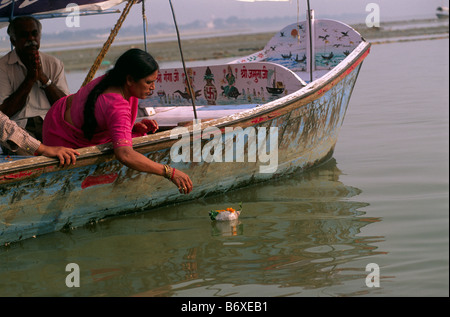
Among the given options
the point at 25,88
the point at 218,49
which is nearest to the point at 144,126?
the point at 25,88

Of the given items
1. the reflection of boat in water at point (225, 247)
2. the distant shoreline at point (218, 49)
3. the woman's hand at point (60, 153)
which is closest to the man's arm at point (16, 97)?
the woman's hand at point (60, 153)

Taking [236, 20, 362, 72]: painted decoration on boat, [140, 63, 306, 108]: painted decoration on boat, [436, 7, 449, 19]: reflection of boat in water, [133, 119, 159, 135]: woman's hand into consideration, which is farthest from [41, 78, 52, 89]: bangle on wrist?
[436, 7, 449, 19]: reflection of boat in water

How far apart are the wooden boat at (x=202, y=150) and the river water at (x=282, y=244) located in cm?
15

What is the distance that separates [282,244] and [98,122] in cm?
145

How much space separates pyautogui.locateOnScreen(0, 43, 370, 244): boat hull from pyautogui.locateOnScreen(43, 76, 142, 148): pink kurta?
18 centimetres

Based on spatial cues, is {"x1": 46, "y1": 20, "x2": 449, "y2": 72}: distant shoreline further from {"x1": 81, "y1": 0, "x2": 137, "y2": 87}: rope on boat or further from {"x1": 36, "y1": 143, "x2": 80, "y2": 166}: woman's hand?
{"x1": 36, "y1": 143, "x2": 80, "y2": 166}: woman's hand

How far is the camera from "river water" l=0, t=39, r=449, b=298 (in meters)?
3.64

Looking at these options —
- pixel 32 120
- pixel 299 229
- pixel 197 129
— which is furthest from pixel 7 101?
pixel 299 229

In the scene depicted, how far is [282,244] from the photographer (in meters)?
4.25

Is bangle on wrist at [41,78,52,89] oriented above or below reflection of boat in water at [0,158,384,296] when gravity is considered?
above

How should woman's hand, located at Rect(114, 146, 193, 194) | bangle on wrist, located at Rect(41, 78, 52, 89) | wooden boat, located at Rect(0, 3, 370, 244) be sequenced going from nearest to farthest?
1. woman's hand, located at Rect(114, 146, 193, 194)
2. wooden boat, located at Rect(0, 3, 370, 244)
3. bangle on wrist, located at Rect(41, 78, 52, 89)

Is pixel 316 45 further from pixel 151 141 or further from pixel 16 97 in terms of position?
pixel 16 97
